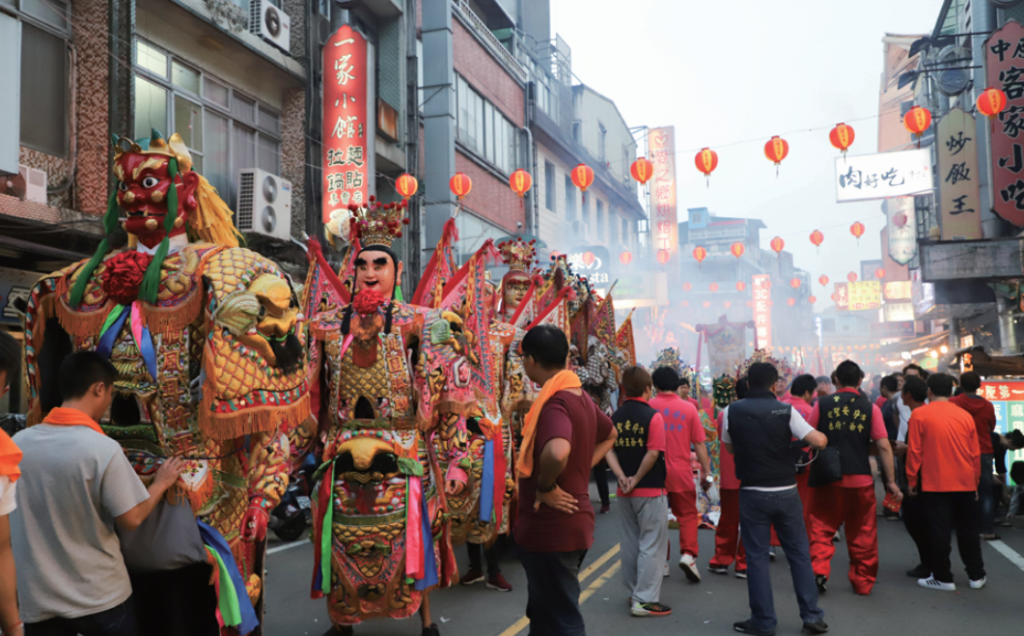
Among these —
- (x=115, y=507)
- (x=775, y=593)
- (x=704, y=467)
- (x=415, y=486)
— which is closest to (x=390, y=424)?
(x=415, y=486)

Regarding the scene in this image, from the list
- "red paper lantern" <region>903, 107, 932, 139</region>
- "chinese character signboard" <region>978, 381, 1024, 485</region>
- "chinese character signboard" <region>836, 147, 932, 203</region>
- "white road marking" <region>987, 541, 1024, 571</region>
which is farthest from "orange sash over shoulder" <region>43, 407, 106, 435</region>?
"chinese character signboard" <region>836, 147, 932, 203</region>

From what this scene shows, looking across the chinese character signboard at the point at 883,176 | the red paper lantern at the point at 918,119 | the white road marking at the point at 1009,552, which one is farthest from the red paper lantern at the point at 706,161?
the white road marking at the point at 1009,552

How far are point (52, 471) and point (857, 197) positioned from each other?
77.0 ft

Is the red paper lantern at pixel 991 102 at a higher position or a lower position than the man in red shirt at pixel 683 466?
higher

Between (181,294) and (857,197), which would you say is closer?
(181,294)

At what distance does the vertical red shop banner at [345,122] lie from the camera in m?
14.8

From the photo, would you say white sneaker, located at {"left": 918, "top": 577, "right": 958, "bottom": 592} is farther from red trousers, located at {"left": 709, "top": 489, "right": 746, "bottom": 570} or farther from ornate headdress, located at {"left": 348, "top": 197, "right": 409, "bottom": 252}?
ornate headdress, located at {"left": 348, "top": 197, "right": 409, "bottom": 252}

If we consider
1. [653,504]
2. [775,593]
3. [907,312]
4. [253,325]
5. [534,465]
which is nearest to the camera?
[253,325]

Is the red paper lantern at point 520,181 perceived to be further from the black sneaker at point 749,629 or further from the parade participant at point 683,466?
the black sneaker at point 749,629

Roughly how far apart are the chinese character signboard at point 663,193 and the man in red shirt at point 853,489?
107 feet

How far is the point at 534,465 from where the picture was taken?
388 cm

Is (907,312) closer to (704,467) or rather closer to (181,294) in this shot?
(704,467)

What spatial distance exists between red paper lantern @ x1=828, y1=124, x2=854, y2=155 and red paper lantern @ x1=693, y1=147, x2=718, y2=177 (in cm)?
235

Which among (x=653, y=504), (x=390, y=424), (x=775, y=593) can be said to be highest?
(x=390, y=424)
